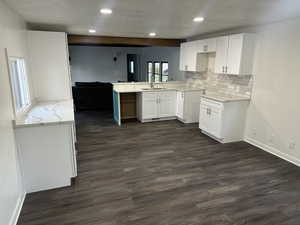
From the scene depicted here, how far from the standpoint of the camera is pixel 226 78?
4.79m

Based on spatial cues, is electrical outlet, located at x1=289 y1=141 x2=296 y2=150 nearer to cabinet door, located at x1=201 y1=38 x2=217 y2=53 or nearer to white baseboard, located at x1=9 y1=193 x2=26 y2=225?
cabinet door, located at x1=201 y1=38 x2=217 y2=53

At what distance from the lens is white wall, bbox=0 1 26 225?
192cm

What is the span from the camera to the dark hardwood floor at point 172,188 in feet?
7.20

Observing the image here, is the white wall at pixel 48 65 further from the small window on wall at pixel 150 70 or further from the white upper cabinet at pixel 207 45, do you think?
the small window on wall at pixel 150 70

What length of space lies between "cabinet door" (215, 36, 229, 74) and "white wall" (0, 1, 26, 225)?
3.82 m

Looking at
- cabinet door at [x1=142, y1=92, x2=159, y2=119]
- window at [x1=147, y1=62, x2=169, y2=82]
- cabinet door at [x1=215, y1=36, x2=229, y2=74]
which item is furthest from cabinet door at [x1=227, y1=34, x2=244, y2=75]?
window at [x1=147, y1=62, x2=169, y2=82]

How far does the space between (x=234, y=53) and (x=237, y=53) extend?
9 cm

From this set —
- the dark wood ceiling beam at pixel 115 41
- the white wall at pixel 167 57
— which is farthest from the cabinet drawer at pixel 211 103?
the dark wood ceiling beam at pixel 115 41

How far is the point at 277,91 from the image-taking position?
A: 361 cm

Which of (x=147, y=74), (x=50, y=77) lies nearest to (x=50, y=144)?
(x=50, y=77)

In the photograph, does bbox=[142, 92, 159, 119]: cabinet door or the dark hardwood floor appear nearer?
the dark hardwood floor

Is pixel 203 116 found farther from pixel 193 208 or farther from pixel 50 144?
pixel 50 144

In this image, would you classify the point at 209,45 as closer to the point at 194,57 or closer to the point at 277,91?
the point at 194,57

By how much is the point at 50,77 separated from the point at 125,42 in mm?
2675
